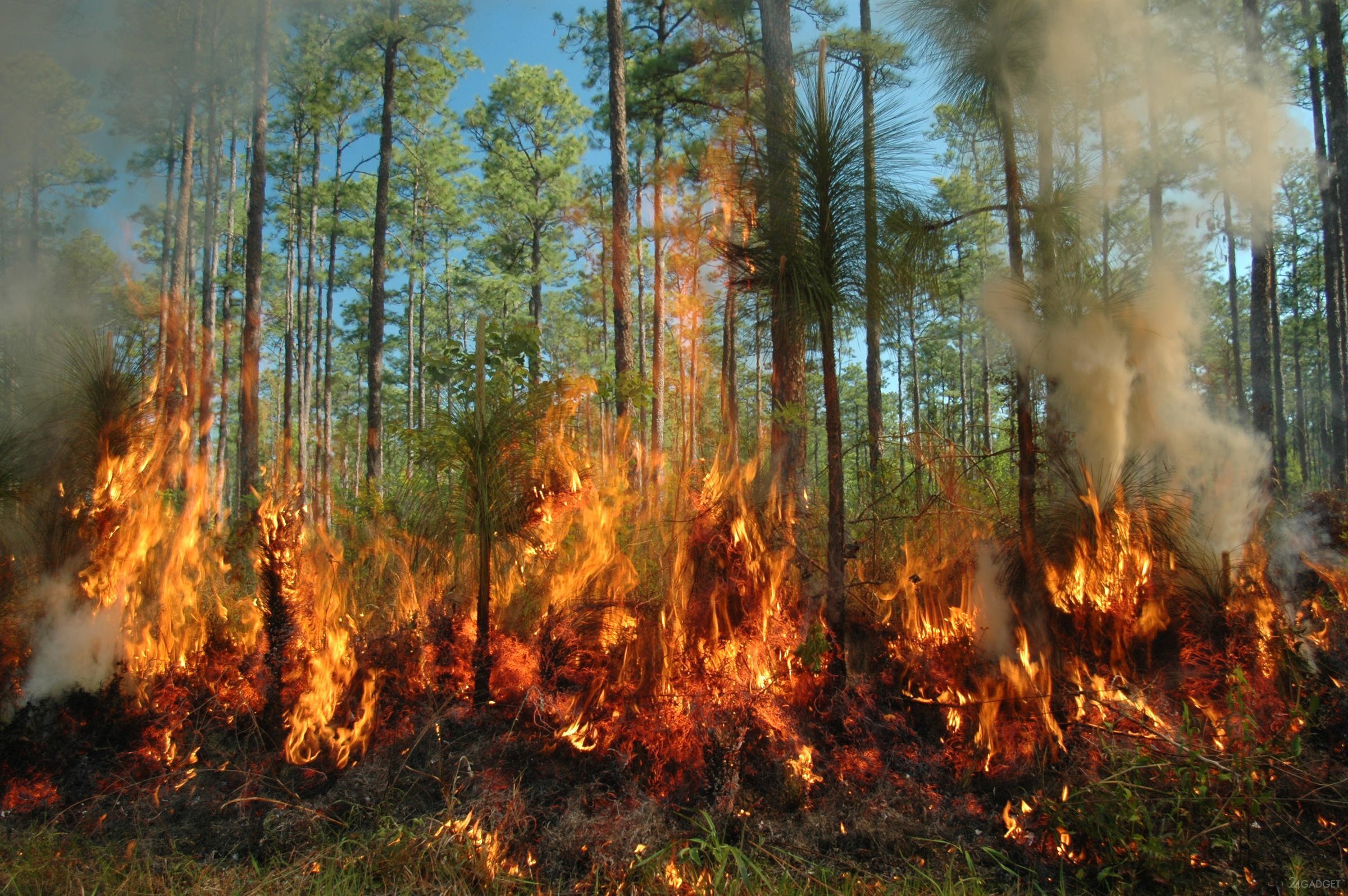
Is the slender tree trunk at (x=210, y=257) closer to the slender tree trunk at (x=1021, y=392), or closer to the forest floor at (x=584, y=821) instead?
the forest floor at (x=584, y=821)

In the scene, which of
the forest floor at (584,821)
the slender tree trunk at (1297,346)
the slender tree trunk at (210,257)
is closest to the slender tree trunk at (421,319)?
the slender tree trunk at (210,257)

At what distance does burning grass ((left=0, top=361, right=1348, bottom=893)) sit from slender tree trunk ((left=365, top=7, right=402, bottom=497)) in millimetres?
9020

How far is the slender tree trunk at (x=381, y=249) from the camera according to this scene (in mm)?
13305

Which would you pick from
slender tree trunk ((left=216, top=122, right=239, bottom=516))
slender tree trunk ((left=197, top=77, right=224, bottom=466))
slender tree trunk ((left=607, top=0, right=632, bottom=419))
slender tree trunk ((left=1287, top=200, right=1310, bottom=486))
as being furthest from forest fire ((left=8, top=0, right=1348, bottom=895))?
slender tree trunk ((left=1287, top=200, right=1310, bottom=486))

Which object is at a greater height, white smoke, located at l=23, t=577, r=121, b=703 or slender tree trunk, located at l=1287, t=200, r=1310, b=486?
slender tree trunk, located at l=1287, t=200, r=1310, b=486

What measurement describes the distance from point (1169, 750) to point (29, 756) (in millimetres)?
5437

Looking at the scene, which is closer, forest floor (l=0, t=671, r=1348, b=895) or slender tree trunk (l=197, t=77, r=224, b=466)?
forest floor (l=0, t=671, r=1348, b=895)

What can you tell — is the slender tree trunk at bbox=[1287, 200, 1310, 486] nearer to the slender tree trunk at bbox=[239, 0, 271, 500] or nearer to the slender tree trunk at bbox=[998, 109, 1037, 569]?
the slender tree trunk at bbox=[998, 109, 1037, 569]

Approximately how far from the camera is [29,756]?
3488mm

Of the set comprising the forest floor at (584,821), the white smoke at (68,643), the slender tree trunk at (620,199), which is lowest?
the forest floor at (584,821)

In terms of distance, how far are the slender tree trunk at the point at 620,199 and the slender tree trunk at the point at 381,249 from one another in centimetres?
539

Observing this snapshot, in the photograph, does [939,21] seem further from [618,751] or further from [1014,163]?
[618,751]

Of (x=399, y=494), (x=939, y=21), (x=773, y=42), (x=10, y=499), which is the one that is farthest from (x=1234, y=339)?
(x=10, y=499)

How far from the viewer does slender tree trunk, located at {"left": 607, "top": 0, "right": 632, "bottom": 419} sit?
33.8ft
